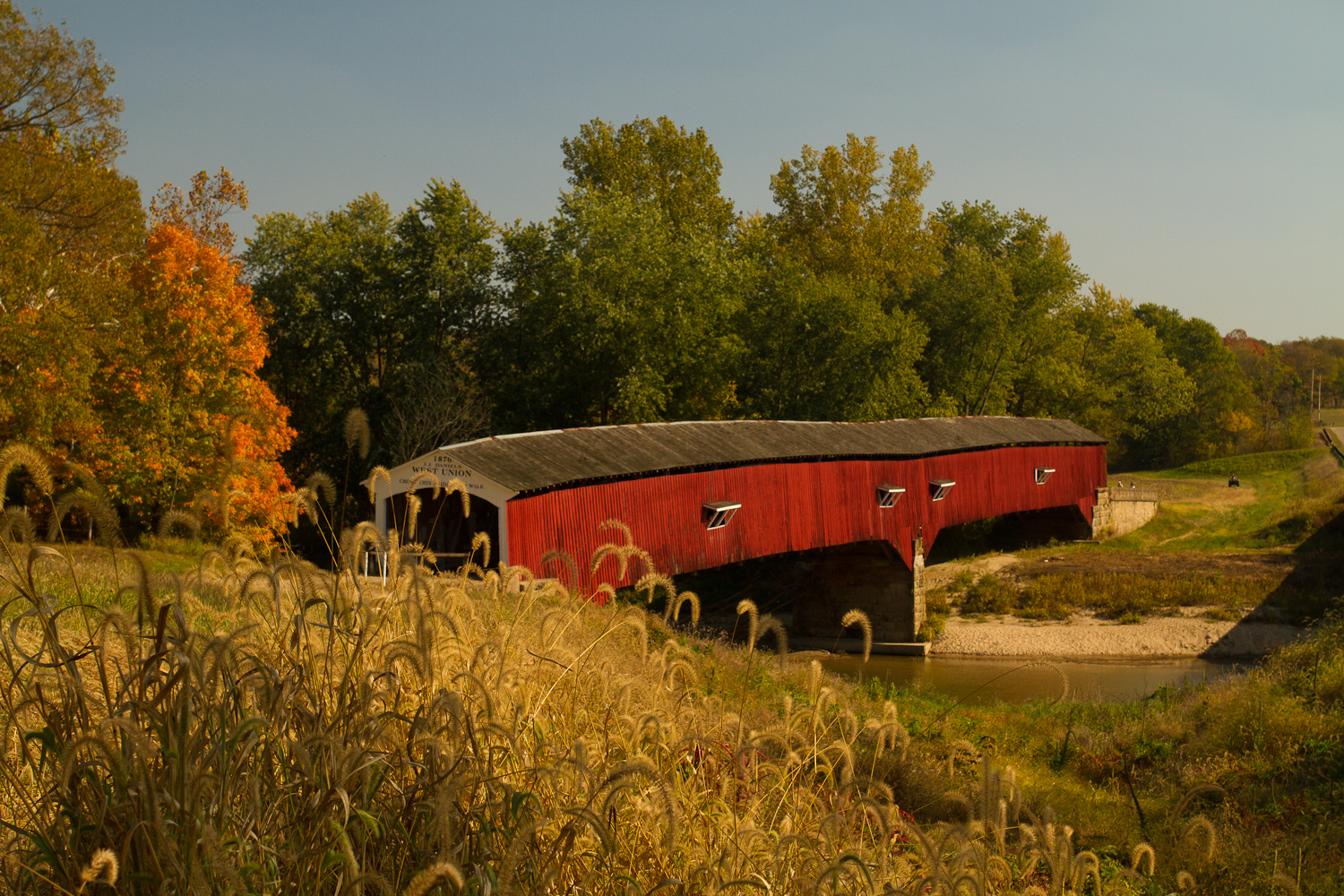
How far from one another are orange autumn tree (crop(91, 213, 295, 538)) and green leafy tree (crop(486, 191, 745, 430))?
927 centimetres

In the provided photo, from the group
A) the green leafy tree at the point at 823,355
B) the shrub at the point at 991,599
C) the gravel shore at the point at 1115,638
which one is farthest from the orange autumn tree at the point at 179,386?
the shrub at the point at 991,599

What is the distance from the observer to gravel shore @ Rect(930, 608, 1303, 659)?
24.1 m

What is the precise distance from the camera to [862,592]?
26.8 m

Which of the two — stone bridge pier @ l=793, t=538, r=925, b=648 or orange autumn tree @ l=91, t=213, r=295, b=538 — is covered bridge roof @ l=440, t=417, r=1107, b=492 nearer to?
stone bridge pier @ l=793, t=538, r=925, b=648

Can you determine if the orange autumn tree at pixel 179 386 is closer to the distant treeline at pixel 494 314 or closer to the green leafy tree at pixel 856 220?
the distant treeline at pixel 494 314

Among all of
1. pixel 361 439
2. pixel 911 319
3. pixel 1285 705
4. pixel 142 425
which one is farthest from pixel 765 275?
pixel 361 439

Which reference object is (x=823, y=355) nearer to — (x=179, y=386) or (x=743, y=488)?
(x=743, y=488)

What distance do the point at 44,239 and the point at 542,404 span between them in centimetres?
1657

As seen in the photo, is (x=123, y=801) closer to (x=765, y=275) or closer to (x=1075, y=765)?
(x=1075, y=765)

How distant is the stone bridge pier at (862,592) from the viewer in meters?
25.9

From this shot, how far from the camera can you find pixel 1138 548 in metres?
35.5

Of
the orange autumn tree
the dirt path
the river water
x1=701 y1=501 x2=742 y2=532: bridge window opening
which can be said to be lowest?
the river water

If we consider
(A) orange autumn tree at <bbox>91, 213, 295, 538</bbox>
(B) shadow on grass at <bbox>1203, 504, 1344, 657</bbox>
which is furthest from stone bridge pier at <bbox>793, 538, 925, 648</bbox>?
(A) orange autumn tree at <bbox>91, 213, 295, 538</bbox>

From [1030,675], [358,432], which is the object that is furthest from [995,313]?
[358,432]
